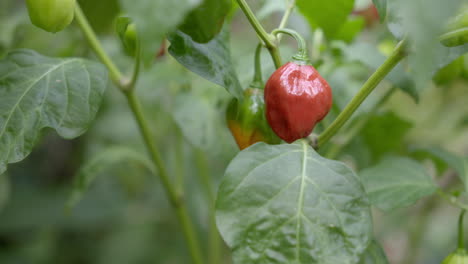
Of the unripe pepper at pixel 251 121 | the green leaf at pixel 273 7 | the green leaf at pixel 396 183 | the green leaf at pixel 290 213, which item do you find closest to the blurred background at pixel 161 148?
the green leaf at pixel 273 7

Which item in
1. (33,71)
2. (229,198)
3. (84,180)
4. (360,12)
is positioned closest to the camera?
(229,198)

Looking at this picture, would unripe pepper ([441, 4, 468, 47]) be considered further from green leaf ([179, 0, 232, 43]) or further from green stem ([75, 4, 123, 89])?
green stem ([75, 4, 123, 89])

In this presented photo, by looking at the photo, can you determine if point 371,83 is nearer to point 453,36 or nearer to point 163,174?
point 453,36

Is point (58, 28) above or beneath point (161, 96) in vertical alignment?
above

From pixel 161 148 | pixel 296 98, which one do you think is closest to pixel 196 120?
pixel 296 98

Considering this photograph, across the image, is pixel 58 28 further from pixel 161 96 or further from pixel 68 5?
pixel 161 96

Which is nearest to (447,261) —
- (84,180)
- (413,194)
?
(413,194)

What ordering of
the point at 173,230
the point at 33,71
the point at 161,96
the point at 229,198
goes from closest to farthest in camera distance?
the point at 229,198 → the point at 33,71 → the point at 161,96 → the point at 173,230
